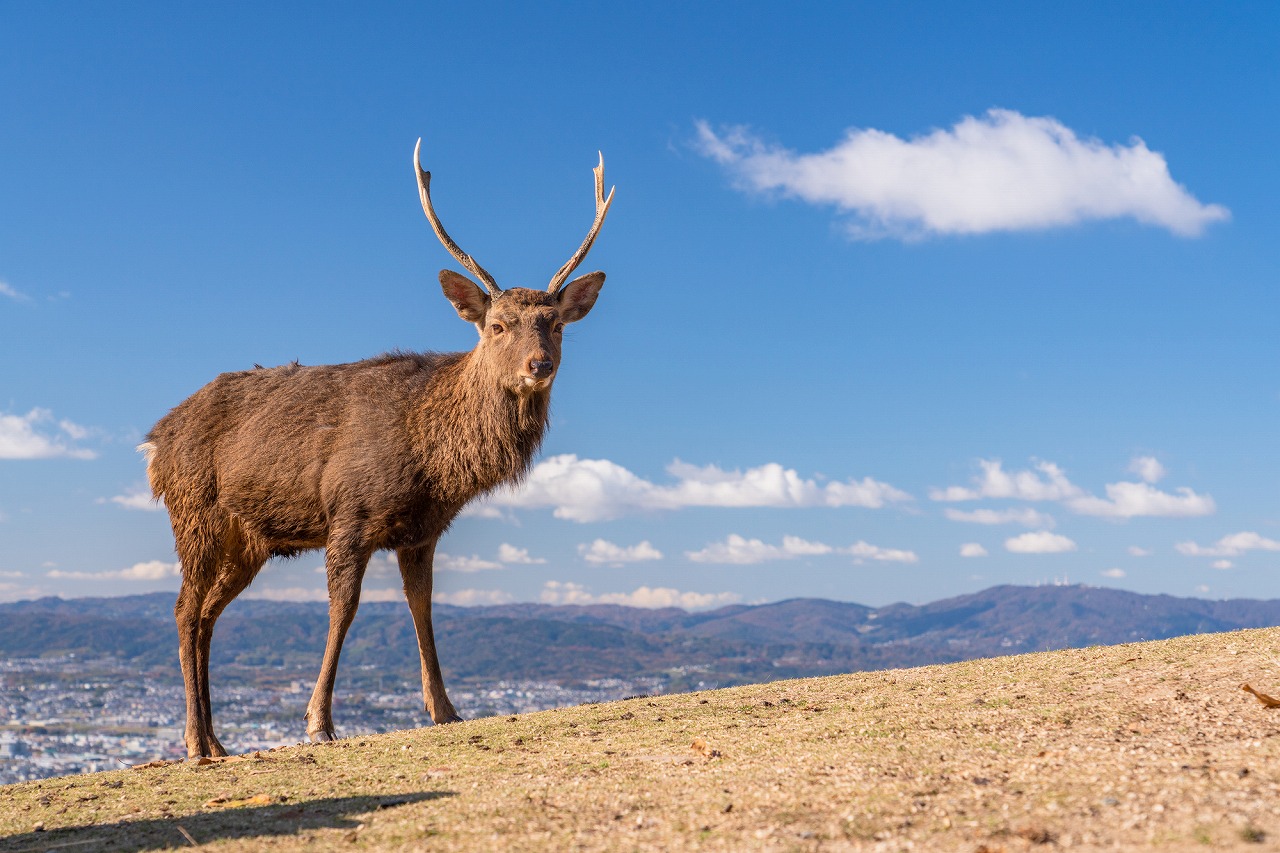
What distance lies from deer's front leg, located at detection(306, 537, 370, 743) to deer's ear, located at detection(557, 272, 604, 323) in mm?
3582

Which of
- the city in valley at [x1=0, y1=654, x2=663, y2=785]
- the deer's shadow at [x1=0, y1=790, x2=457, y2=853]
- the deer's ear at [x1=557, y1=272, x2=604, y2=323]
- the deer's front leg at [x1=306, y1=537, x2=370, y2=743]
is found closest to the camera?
the deer's shadow at [x1=0, y1=790, x2=457, y2=853]

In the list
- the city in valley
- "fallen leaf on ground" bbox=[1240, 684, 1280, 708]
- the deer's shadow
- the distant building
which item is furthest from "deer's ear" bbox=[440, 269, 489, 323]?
the distant building

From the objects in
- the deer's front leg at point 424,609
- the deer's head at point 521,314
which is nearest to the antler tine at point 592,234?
the deer's head at point 521,314

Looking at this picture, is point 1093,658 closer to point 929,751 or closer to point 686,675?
point 929,751

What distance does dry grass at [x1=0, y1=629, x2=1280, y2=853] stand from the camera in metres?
6.02

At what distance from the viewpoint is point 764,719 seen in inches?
401

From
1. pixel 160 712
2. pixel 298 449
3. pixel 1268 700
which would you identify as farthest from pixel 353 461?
pixel 160 712

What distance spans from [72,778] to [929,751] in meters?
7.52

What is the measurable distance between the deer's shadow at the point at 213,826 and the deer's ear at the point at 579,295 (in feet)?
23.2

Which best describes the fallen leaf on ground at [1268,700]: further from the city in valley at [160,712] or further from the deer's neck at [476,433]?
the city in valley at [160,712]

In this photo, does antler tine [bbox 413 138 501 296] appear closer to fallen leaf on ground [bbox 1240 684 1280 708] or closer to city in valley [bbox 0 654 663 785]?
fallen leaf on ground [bbox 1240 684 1280 708]

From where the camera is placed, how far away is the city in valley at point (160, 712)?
114m

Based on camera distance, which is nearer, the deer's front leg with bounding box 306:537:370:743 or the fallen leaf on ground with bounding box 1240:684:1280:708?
the fallen leaf on ground with bounding box 1240:684:1280:708

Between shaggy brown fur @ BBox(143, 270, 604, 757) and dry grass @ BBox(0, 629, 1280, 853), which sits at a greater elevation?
shaggy brown fur @ BBox(143, 270, 604, 757)
